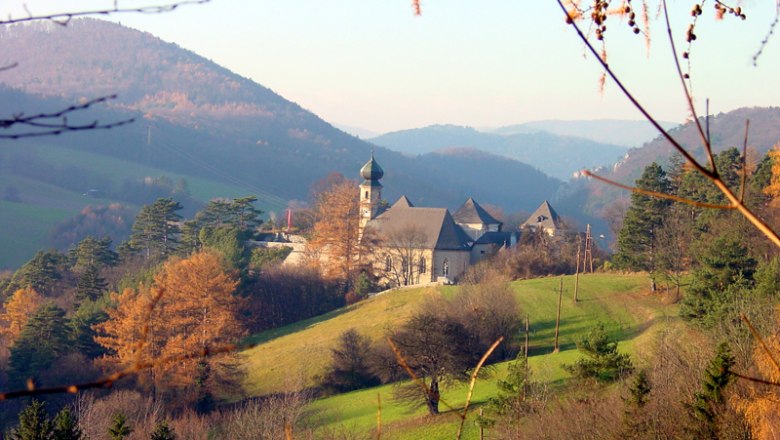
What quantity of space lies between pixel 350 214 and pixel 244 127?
12587cm

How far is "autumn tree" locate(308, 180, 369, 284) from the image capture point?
53.4 metres

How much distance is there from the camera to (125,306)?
3912 cm

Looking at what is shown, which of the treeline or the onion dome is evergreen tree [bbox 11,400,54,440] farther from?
the onion dome

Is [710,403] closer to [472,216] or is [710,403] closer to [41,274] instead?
[41,274]

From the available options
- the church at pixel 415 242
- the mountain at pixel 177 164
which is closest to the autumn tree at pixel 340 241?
the church at pixel 415 242

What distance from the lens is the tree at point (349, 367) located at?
121 ft

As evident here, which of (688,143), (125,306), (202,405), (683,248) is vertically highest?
(688,143)

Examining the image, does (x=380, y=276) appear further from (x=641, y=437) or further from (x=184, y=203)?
(x=184, y=203)

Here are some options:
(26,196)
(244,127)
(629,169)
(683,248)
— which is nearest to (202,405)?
(683,248)

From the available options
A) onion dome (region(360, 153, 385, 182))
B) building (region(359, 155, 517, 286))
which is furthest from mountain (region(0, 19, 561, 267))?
building (region(359, 155, 517, 286))

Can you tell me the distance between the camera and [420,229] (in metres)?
58.5

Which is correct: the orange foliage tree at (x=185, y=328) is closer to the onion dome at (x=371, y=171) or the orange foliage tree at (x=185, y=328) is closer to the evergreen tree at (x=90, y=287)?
the evergreen tree at (x=90, y=287)

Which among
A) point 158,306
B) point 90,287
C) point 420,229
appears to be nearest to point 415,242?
point 420,229

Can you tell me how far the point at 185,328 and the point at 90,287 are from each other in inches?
434
